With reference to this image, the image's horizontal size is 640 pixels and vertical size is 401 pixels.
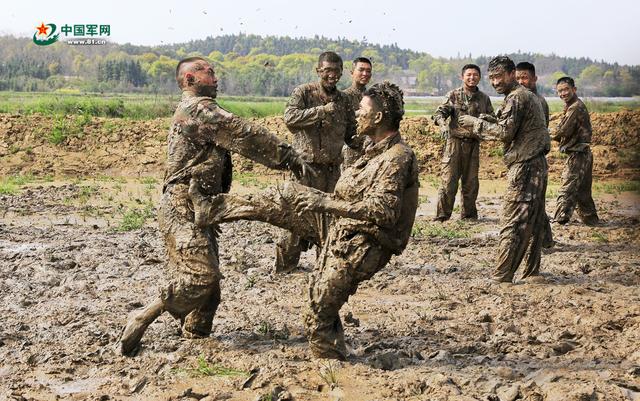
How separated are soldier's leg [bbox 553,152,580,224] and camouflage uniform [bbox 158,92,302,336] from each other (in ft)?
25.7

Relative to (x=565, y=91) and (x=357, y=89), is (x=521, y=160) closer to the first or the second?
(x=357, y=89)

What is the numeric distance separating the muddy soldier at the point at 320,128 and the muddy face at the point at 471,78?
158 inches

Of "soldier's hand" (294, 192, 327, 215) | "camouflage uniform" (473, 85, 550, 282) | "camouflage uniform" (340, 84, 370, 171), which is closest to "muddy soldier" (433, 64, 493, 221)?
"camouflage uniform" (340, 84, 370, 171)

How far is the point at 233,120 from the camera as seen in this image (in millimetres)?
5797

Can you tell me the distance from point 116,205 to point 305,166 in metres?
9.63

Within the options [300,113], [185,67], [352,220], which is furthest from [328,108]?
[352,220]

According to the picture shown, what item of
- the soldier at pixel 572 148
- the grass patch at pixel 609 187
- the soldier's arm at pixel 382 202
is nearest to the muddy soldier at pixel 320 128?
the soldier's arm at pixel 382 202

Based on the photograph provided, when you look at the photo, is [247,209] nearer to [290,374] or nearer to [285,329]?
[290,374]

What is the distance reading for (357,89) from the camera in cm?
952

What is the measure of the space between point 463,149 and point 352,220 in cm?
812

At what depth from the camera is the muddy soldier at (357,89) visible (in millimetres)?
9273

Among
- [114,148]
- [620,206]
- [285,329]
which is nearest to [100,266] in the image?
[285,329]

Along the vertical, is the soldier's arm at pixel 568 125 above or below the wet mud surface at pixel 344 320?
above

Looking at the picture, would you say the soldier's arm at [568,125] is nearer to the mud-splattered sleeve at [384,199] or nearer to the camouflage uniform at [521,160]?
the camouflage uniform at [521,160]
